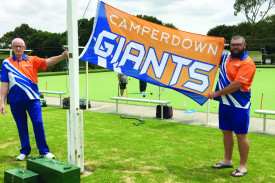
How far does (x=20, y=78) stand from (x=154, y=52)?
232 cm

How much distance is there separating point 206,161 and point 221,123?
0.95m

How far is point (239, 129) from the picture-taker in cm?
413

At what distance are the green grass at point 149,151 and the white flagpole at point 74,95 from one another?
0.42m

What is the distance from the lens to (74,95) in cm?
398

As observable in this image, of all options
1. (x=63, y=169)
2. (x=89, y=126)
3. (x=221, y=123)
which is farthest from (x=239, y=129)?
(x=89, y=126)

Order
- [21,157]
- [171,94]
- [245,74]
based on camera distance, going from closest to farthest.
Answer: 1. [245,74]
2. [21,157]
3. [171,94]

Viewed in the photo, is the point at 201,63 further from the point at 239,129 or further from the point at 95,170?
the point at 95,170

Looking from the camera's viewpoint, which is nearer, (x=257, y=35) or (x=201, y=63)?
(x=201, y=63)

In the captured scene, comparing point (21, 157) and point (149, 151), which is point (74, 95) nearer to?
point (21, 157)

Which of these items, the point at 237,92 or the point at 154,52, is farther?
the point at 154,52

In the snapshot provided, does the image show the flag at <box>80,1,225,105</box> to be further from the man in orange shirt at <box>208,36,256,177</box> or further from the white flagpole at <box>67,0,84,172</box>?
the white flagpole at <box>67,0,84,172</box>

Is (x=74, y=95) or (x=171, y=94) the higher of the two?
(x=74, y=95)

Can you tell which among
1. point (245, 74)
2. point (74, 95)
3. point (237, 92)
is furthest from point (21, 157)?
point (245, 74)

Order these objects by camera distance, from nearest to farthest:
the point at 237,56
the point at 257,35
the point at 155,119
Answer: the point at 237,56, the point at 155,119, the point at 257,35
